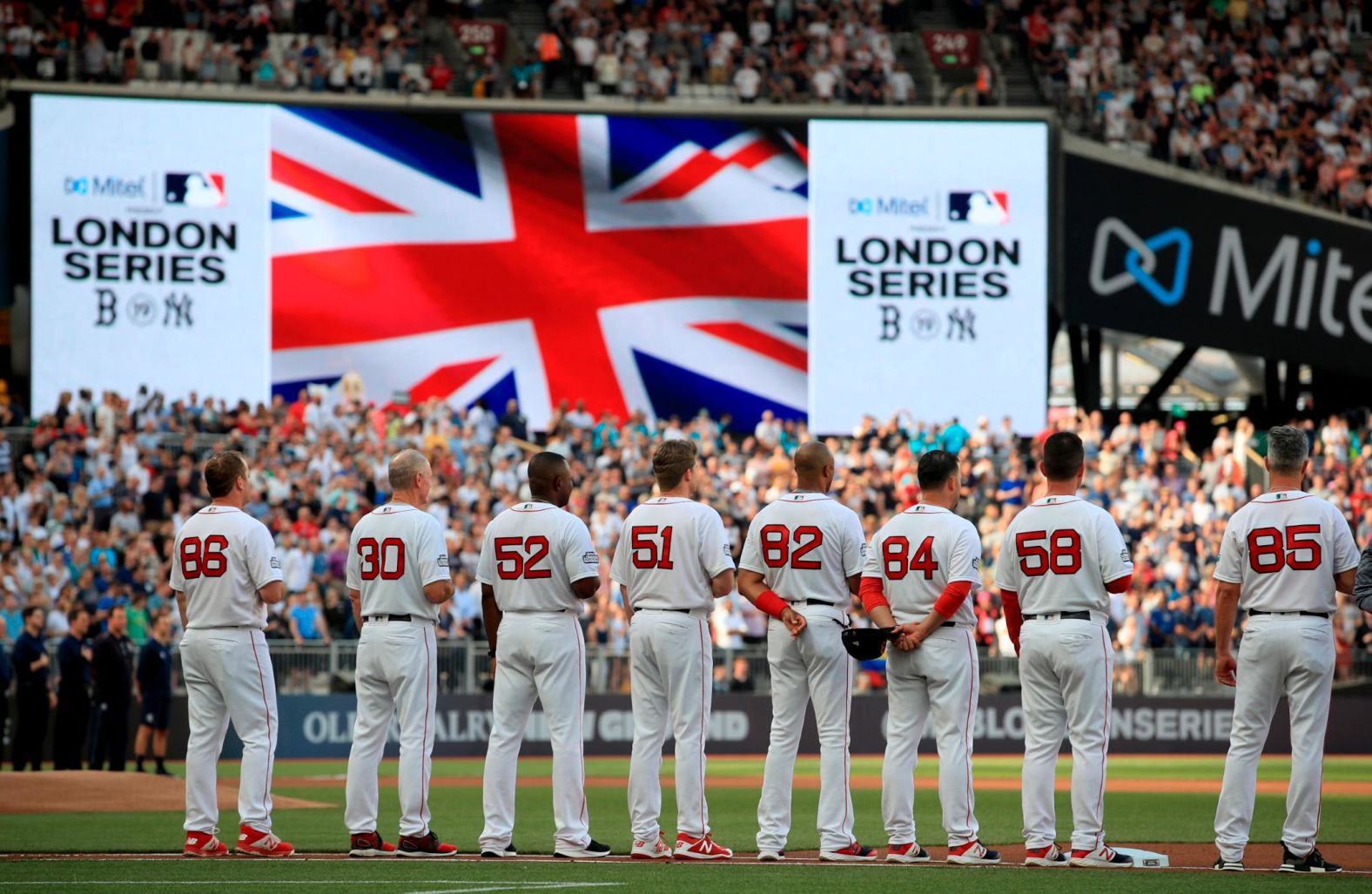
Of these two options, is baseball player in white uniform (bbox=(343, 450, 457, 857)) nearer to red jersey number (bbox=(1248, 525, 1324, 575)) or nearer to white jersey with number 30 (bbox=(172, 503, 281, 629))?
white jersey with number 30 (bbox=(172, 503, 281, 629))

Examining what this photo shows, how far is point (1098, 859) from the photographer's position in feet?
31.3

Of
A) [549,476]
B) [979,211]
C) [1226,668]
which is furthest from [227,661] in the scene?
[979,211]

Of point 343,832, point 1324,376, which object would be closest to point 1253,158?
point 1324,376

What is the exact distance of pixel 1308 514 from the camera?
31.1 ft

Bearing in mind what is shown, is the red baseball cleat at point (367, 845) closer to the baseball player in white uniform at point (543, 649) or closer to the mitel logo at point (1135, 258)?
the baseball player in white uniform at point (543, 649)

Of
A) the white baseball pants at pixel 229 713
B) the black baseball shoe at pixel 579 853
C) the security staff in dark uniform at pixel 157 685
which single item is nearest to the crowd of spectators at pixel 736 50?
the security staff in dark uniform at pixel 157 685

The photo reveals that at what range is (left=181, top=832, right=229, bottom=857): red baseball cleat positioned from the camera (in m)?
10.4

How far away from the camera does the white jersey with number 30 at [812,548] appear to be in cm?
1019

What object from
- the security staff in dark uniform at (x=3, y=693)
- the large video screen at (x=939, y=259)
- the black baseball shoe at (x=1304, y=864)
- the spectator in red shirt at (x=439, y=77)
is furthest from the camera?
the spectator in red shirt at (x=439, y=77)

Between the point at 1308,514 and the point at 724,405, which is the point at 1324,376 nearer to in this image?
the point at 724,405

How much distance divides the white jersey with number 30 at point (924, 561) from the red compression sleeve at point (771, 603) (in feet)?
1.77

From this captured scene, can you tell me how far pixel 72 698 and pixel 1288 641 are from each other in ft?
48.9

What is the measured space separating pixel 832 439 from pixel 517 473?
20.2 feet

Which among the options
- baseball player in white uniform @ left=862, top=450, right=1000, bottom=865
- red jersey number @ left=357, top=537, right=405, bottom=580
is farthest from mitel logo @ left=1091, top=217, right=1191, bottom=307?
red jersey number @ left=357, top=537, right=405, bottom=580
